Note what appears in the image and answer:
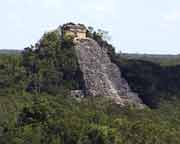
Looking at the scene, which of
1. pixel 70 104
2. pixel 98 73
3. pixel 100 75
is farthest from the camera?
pixel 98 73

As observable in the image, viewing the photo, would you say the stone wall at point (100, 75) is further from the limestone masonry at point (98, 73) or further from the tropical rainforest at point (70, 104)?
the tropical rainforest at point (70, 104)

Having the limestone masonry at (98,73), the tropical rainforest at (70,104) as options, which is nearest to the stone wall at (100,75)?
the limestone masonry at (98,73)

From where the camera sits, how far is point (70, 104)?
53.7 metres

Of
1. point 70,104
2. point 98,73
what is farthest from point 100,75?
point 70,104

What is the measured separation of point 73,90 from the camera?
192 ft

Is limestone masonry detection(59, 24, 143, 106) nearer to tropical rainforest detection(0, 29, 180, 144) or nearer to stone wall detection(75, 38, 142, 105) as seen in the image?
stone wall detection(75, 38, 142, 105)

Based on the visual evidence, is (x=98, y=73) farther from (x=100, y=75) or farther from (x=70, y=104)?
(x=70, y=104)

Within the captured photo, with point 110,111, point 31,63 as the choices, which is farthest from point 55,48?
point 110,111

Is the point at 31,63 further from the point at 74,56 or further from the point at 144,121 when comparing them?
the point at 144,121

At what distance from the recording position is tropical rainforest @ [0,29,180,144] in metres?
43.9

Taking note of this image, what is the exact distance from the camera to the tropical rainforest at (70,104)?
144ft

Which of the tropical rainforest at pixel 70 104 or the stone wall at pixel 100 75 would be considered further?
the stone wall at pixel 100 75

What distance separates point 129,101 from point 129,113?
5064mm

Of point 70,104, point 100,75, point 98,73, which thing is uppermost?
point 98,73
